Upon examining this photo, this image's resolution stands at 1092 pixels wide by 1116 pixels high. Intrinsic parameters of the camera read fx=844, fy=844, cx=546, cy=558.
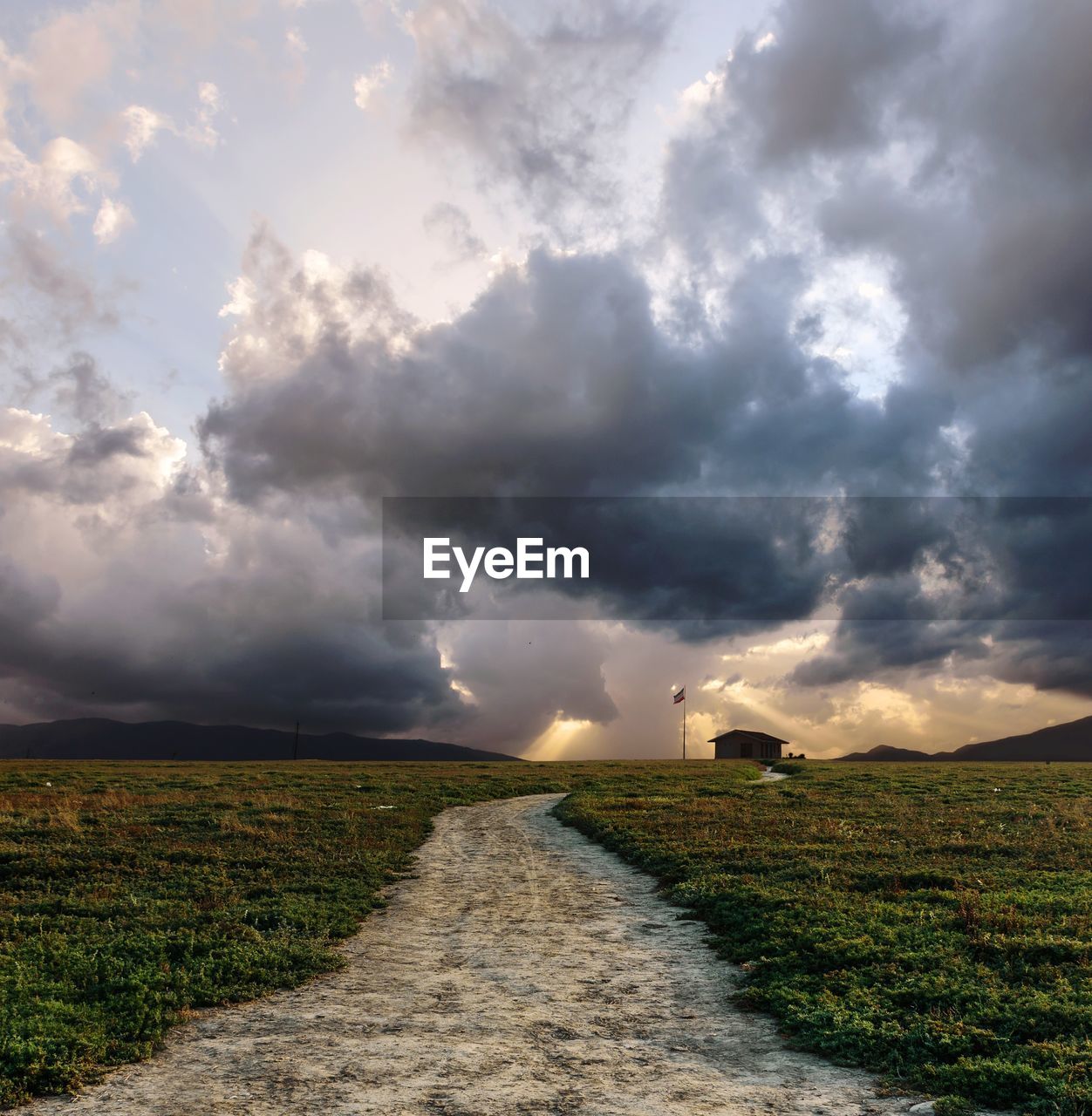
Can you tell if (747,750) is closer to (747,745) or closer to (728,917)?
(747,745)

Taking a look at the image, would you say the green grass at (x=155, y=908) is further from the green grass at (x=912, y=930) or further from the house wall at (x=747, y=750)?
the house wall at (x=747, y=750)

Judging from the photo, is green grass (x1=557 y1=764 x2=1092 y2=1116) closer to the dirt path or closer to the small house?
the dirt path

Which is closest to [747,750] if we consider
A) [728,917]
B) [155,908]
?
[728,917]

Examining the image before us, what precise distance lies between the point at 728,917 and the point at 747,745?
121 meters

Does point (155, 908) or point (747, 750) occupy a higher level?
point (155, 908)

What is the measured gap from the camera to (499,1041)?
989 cm

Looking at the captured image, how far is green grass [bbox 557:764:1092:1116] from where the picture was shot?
368 inches

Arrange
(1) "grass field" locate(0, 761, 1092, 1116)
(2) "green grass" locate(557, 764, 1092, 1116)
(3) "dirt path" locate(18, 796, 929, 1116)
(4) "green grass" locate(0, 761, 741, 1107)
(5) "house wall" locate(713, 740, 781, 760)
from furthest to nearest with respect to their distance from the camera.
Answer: (5) "house wall" locate(713, 740, 781, 760) → (4) "green grass" locate(0, 761, 741, 1107) → (1) "grass field" locate(0, 761, 1092, 1116) → (2) "green grass" locate(557, 764, 1092, 1116) → (3) "dirt path" locate(18, 796, 929, 1116)

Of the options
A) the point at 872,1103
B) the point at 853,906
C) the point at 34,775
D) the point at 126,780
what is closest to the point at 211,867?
the point at 853,906

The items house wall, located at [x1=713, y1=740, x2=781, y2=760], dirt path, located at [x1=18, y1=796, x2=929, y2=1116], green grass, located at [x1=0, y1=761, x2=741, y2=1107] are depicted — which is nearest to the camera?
dirt path, located at [x1=18, y1=796, x2=929, y2=1116]

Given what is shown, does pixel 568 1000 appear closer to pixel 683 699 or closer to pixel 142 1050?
pixel 142 1050

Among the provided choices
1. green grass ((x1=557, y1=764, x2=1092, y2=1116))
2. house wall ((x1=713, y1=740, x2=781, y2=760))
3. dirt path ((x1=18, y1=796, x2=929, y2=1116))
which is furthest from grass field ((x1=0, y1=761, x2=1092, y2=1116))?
house wall ((x1=713, y1=740, x2=781, y2=760))

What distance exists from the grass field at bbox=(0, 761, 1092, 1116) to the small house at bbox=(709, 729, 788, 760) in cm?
9781

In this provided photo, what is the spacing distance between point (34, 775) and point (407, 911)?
60.0 m
